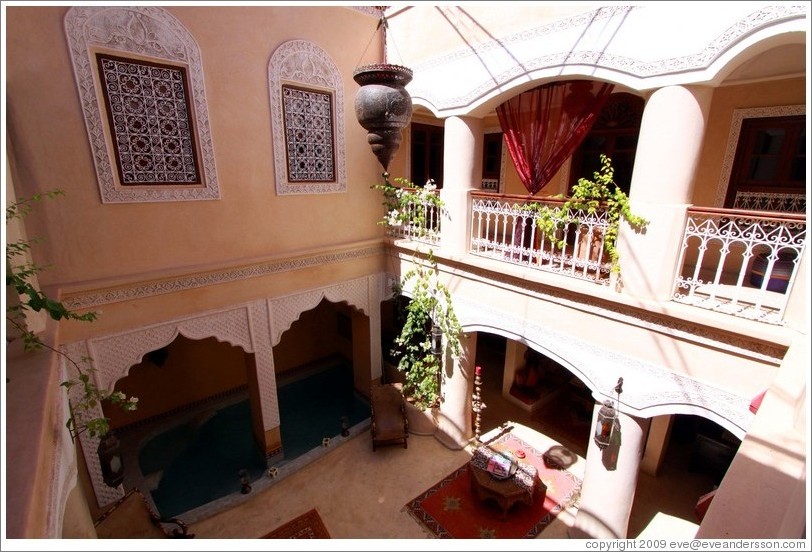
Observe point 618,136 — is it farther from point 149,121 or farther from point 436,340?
point 149,121

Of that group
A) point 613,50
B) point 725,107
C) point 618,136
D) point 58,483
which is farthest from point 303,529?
point 725,107

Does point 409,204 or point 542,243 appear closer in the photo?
point 542,243

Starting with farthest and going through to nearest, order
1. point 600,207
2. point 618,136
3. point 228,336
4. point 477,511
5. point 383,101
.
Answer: point 618,136, point 228,336, point 477,511, point 600,207, point 383,101

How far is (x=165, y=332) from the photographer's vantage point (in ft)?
15.3

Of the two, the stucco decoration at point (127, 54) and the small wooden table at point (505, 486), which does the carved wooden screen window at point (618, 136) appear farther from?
the stucco decoration at point (127, 54)

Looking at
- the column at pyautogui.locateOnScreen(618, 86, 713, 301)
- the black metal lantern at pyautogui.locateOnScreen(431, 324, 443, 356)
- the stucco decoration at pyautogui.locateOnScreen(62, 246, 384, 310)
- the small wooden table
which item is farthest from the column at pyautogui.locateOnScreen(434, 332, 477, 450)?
the column at pyautogui.locateOnScreen(618, 86, 713, 301)

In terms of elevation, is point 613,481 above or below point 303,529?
above

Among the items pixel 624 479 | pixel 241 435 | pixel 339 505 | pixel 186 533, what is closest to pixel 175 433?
pixel 241 435

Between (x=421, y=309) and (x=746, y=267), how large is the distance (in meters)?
3.68

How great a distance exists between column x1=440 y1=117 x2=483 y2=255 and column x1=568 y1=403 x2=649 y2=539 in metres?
2.52

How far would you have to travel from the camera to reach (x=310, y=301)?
5832 mm

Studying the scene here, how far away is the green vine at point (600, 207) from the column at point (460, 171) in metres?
1.08

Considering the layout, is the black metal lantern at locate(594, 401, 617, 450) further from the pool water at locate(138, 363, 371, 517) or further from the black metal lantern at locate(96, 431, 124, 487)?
the black metal lantern at locate(96, 431, 124, 487)

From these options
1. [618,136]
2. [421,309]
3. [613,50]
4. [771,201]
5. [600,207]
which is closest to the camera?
[613,50]
